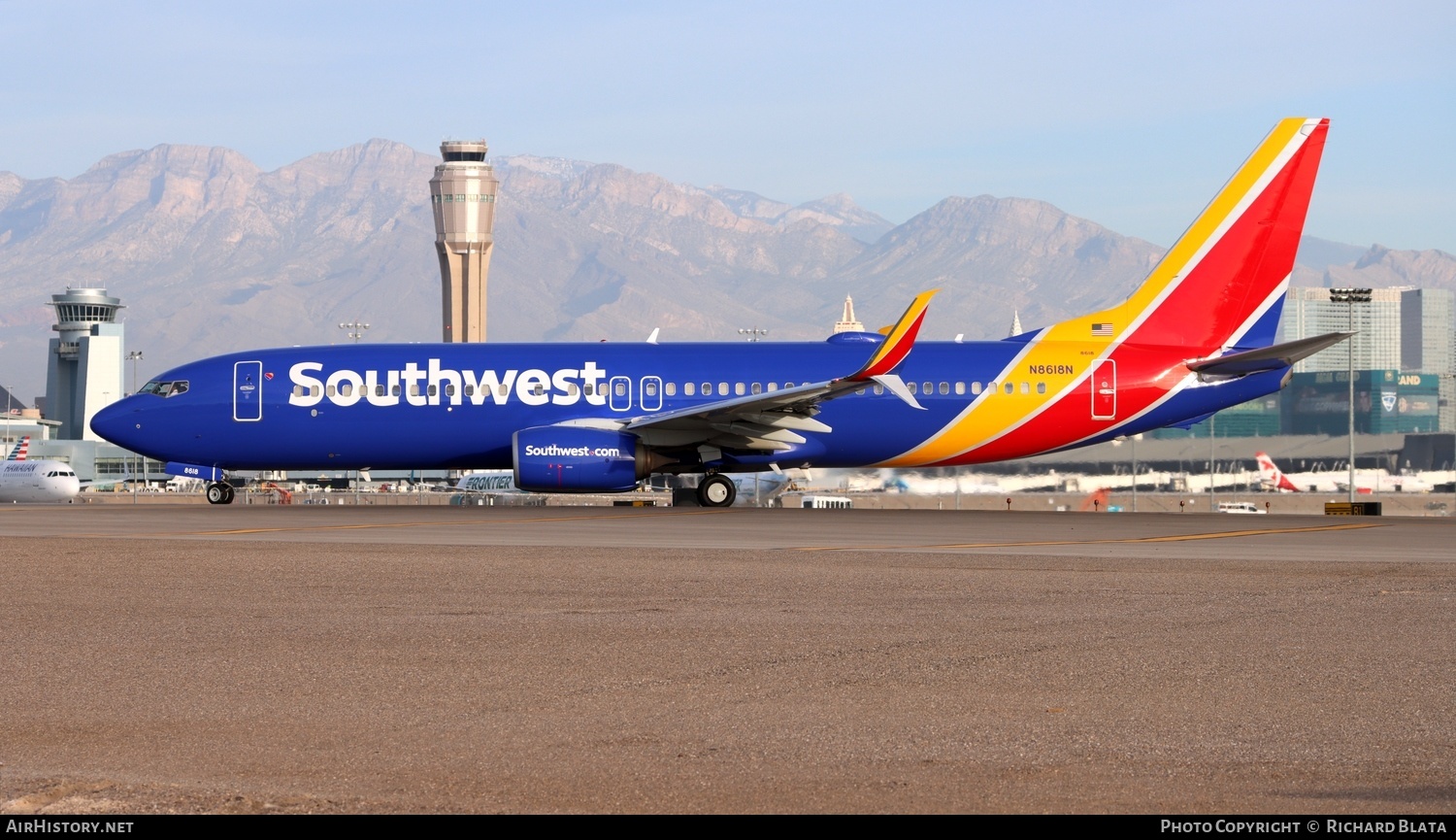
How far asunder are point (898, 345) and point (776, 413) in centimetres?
303

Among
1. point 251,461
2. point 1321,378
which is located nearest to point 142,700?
point 251,461

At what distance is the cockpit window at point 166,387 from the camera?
33.9m

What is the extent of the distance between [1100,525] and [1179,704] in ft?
58.0

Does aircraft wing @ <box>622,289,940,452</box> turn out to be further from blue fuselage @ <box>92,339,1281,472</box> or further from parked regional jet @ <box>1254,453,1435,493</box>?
parked regional jet @ <box>1254,453,1435,493</box>

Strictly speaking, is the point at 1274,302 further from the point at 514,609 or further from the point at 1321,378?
the point at 1321,378

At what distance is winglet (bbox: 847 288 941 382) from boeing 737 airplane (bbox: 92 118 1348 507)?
2.06m

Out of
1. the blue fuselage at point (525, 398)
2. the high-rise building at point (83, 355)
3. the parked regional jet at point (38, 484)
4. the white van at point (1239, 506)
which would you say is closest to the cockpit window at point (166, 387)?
the blue fuselage at point (525, 398)

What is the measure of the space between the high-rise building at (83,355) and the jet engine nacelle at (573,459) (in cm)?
17392

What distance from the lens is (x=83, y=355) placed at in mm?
194250

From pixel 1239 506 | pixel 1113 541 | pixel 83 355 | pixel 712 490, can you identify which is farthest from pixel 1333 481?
pixel 83 355

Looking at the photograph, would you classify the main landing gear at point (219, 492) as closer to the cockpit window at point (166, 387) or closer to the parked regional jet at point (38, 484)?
the cockpit window at point (166, 387)

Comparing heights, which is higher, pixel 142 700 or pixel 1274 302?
pixel 1274 302

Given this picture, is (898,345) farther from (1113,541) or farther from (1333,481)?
(1333,481)
